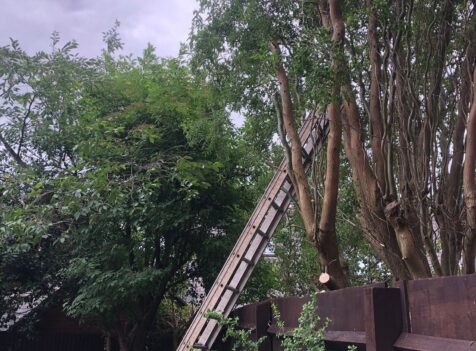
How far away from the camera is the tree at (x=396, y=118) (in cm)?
618

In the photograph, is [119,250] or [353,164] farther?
[119,250]

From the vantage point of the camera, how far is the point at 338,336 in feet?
14.1

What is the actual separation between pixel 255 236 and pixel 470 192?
314 cm

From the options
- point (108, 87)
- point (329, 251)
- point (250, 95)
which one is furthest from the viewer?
point (108, 87)

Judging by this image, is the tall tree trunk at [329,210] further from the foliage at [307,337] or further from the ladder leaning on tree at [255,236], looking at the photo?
the foliage at [307,337]

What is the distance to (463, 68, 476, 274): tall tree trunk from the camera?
5.43 m

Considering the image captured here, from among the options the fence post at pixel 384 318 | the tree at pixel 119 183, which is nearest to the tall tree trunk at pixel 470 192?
the fence post at pixel 384 318

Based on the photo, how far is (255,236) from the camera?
775cm

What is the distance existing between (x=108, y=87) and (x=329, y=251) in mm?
7563

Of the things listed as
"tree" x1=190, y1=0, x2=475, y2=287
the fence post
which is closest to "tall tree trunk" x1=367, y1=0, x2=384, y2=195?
"tree" x1=190, y1=0, x2=475, y2=287

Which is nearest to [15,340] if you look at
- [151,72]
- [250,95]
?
[151,72]

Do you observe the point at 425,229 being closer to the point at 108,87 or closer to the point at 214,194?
the point at 214,194

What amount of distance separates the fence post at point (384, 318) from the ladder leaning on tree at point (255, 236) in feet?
13.3

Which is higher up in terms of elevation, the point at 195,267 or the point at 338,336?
the point at 195,267
